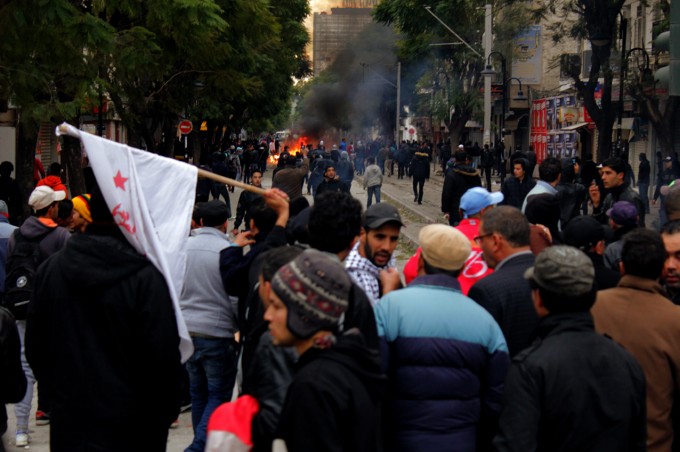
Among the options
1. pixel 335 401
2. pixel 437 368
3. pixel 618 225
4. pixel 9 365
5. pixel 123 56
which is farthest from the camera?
pixel 123 56

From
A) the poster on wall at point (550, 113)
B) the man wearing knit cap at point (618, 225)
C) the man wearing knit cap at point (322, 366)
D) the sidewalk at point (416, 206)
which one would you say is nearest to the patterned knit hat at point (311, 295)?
the man wearing knit cap at point (322, 366)

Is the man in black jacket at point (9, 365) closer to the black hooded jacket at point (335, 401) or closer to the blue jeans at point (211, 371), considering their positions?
the black hooded jacket at point (335, 401)

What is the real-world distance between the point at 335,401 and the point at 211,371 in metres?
3.38

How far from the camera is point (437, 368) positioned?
3945mm

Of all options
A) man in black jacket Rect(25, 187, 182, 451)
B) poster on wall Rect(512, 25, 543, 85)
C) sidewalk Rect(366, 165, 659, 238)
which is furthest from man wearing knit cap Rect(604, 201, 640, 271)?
poster on wall Rect(512, 25, 543, 85)

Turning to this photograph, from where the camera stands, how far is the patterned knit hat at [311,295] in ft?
10.0

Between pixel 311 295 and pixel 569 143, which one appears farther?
pixel 569 143

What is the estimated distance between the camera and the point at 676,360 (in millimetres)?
4195

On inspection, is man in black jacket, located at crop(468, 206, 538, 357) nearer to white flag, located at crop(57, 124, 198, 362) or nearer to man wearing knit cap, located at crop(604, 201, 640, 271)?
white flag, located at crop(57, 124, 198, 362)

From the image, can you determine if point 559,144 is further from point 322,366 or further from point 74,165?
point 322,366

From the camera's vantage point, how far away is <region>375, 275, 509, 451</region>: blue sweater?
12.9ft

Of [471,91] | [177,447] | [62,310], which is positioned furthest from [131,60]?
[471,91]

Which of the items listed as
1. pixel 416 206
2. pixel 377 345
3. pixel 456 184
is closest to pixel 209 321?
pixel 377 345

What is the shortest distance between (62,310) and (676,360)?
2.49 metres
